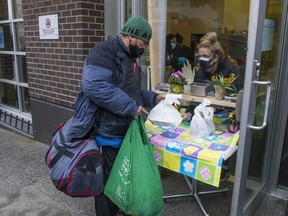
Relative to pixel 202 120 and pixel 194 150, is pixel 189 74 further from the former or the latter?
pixel 194 150

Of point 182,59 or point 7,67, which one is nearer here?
point 182,59

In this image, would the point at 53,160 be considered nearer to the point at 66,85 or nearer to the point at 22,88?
the point at 66,85

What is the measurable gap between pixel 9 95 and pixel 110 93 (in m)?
4.61

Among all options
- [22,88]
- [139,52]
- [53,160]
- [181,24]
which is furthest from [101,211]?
[22,88]

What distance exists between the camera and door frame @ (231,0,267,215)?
74.2 inches

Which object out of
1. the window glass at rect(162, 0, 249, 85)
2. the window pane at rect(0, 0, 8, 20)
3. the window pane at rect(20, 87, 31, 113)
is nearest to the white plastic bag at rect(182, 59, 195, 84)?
the window glass at rect(162, 0, 249, 85)

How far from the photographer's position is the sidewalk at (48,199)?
2.77 m

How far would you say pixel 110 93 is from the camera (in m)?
1.93

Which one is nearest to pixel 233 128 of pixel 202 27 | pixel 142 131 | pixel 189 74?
pixel 189 74

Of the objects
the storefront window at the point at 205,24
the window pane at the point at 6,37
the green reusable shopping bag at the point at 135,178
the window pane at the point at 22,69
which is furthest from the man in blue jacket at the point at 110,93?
the window pane at the point at 6,37

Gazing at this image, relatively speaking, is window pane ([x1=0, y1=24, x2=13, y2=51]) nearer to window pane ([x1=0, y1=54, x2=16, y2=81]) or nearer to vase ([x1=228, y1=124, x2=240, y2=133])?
window pane ([x1=0, y1=54, x2=16, y2=81])

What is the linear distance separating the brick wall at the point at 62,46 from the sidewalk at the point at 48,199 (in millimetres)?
1017

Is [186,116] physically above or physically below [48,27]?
below

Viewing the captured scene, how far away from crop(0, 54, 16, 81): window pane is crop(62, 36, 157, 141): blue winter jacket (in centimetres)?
392
